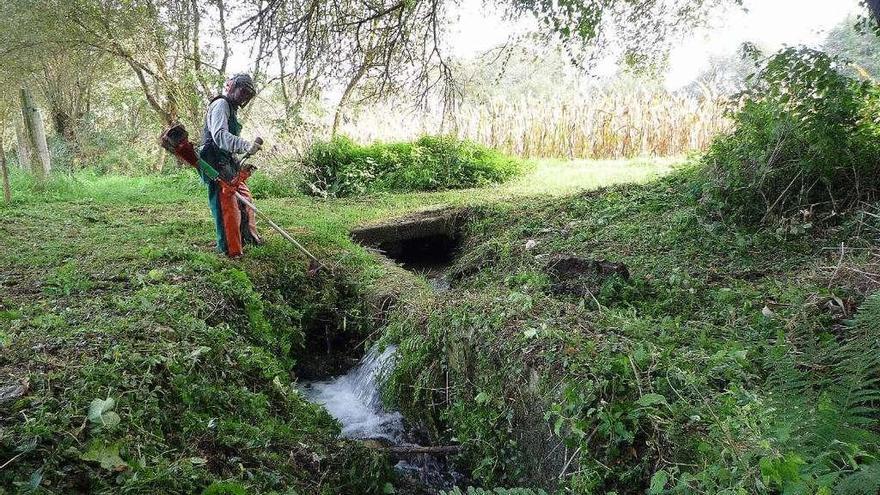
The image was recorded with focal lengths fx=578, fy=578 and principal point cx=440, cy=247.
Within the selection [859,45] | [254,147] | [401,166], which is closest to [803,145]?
[254,147]

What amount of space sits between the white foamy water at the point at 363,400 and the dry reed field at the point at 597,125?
8332 millimetres

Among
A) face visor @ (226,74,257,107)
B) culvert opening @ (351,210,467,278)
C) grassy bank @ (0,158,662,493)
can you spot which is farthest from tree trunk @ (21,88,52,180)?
face visor @ (226,74,257,107)

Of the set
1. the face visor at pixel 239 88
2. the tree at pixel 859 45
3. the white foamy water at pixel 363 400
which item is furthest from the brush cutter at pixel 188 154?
the tree at pixel 859 45

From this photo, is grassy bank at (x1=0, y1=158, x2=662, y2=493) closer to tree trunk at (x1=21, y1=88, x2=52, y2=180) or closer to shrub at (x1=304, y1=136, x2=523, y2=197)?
shrub at (x1=304, y1=136, x2=523, y2=197)

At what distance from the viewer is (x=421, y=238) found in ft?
24.9

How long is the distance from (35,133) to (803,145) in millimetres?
11592

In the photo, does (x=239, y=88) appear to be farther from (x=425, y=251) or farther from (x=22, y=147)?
(x=22, y=147)

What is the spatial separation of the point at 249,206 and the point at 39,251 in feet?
7.00

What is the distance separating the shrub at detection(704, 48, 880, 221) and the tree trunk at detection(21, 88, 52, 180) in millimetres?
10897

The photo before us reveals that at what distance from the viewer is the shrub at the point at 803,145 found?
432 cm

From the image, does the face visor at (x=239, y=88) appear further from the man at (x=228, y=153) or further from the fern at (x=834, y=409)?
the fern at (x=834, y=409)

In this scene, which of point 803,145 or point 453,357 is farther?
point 803,145

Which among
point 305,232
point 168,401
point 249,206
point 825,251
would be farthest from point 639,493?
point 305,232

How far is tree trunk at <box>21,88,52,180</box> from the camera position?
10.0 metres
